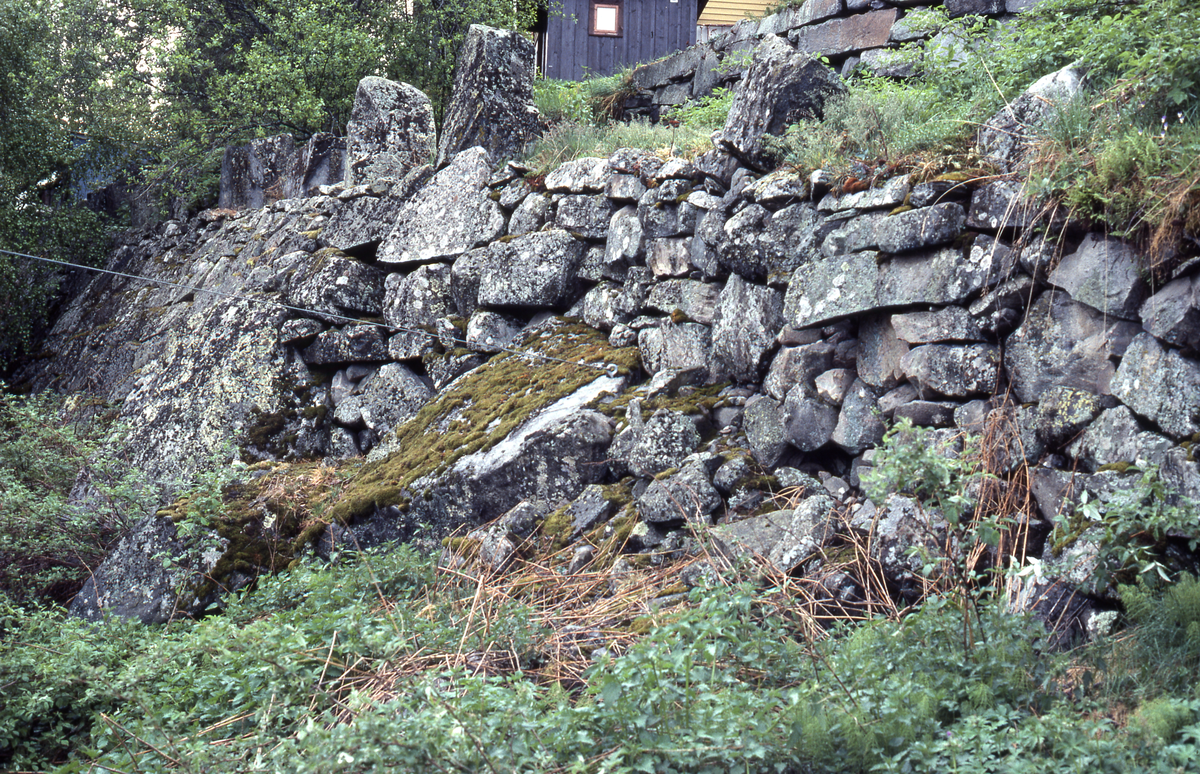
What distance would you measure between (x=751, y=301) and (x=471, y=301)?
8.26 ft

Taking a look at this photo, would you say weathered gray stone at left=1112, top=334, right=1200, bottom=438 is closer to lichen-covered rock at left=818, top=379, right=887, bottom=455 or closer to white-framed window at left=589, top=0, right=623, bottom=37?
lichen-covered rock at left=818, top=379, right=887, bottom=455

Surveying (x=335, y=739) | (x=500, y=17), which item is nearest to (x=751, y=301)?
(x=335, y=739)

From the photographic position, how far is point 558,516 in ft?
16.0

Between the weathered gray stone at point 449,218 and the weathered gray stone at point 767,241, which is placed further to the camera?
the weathered gray stone at point 449,218

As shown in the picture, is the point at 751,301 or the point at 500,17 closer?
the point at 751,301

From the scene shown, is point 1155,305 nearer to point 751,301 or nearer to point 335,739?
point 751,301

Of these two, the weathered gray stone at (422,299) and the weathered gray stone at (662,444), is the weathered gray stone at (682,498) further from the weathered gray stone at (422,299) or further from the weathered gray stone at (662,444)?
the weathered gray stone at (422,299)

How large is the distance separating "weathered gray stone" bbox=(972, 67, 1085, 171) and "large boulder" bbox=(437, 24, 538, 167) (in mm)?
4183

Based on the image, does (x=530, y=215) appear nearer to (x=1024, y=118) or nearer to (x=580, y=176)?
(x=580, y=176)

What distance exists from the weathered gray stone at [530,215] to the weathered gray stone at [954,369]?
3341 mm

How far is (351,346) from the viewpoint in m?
6.95

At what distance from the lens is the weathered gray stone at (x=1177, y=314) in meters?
3.27

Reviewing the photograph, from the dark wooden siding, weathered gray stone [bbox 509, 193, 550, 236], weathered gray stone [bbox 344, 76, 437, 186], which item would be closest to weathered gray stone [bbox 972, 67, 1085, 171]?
weathered gray stone [bbox 509, 193, 550, 236]

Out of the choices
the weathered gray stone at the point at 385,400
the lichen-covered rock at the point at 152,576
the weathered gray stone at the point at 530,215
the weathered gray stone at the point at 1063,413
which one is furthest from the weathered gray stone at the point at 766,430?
the lichen-covered rock at the point at 152,576
